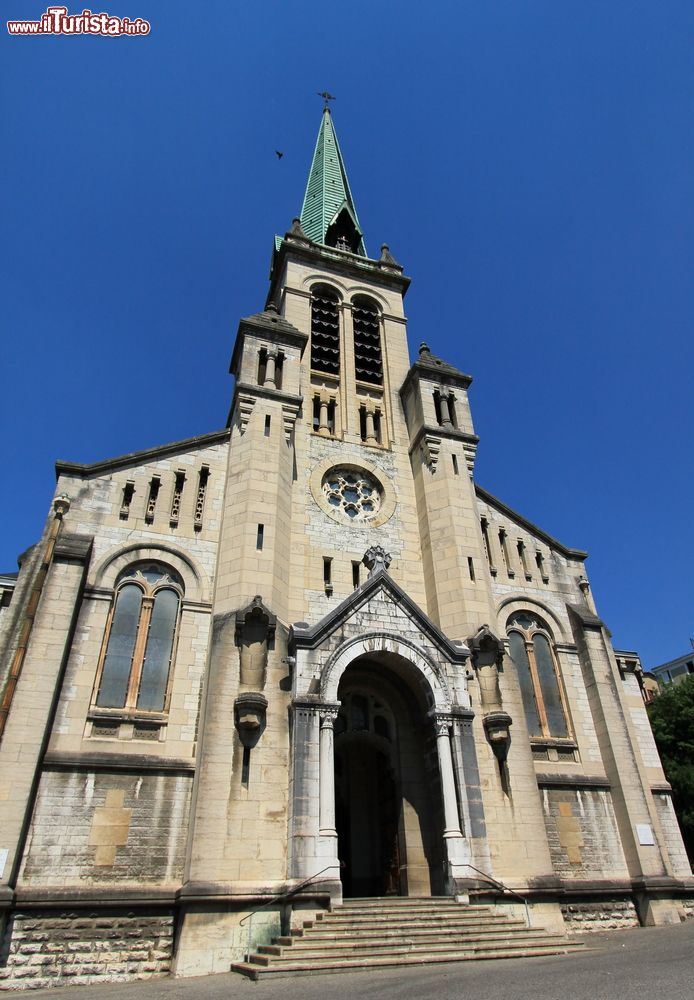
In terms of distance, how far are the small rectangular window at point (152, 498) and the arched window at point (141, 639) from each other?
65.7 inches

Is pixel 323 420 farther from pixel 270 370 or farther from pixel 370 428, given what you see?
pixel 270 370

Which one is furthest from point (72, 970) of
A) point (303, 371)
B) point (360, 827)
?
point (303, 371)

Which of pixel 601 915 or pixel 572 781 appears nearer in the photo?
pixel 601 915

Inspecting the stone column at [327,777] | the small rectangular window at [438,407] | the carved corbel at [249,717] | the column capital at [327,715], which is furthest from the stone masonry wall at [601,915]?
the small rectangular window at [438,407]

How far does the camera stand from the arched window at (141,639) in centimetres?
1777

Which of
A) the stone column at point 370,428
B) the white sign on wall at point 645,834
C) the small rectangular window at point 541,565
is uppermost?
the stone column at point 370,428

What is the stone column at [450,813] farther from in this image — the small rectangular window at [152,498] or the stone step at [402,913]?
the small rectangular window at [152,498]

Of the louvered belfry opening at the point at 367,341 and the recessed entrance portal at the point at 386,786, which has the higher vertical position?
the louvered belfry opening at the point at 367,341

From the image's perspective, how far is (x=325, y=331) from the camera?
29.8m

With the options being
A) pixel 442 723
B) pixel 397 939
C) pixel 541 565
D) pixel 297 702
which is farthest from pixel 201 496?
pixel 397 939

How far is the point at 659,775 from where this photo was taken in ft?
72.1

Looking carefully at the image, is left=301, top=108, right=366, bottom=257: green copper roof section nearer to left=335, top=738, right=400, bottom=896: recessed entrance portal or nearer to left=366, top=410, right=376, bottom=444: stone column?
left=366, top=410, right=376, bottom=444: stone column

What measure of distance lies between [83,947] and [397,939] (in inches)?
281

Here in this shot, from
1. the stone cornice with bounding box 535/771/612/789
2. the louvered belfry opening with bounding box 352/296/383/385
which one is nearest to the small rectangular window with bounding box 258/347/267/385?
the louvered belfry opening with bounding box 352/296/383/385
